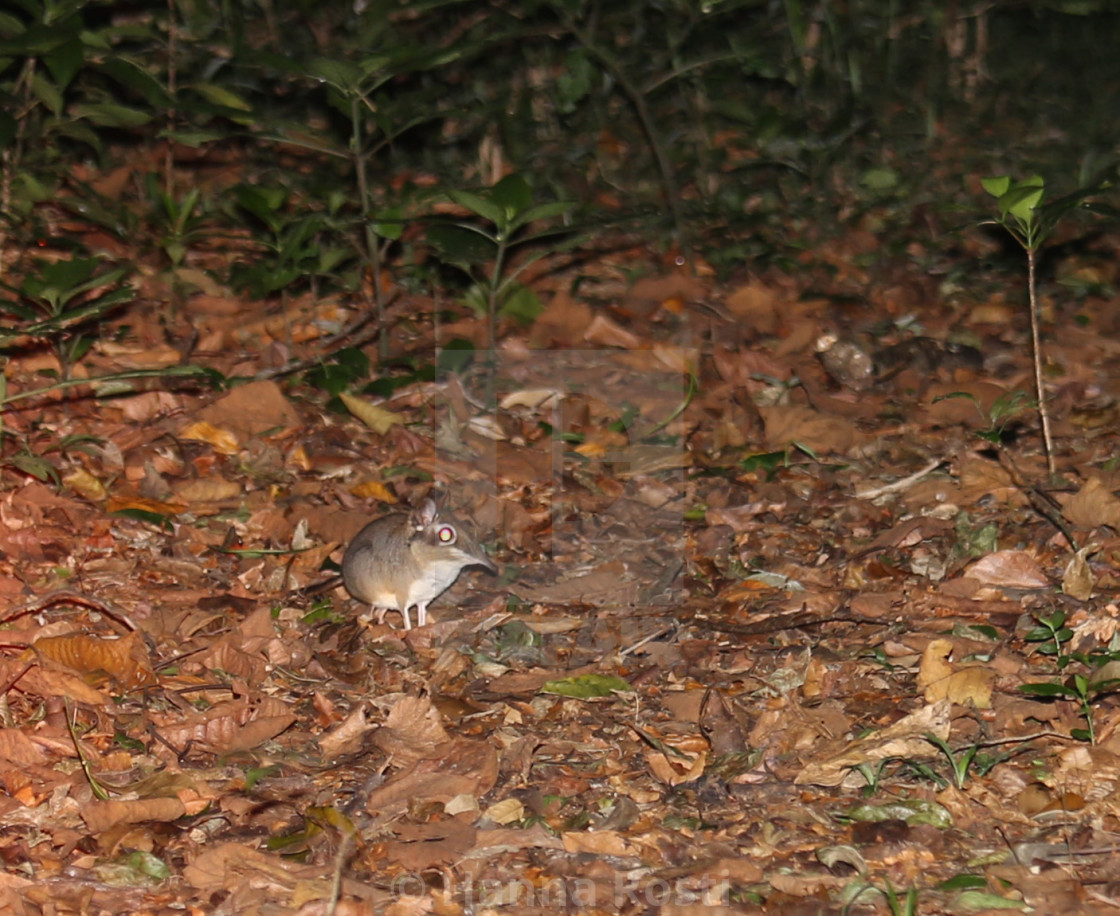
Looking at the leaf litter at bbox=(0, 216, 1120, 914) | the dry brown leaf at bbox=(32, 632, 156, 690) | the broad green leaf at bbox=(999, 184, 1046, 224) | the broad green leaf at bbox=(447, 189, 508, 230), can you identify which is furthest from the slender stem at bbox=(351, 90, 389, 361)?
the broad green leaf at bbox=(999, 184, 1046, 224)

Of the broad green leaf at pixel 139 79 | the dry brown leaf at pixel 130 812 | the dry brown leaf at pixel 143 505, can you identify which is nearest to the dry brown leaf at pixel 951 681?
the dry brown leaf at pixel 130 812

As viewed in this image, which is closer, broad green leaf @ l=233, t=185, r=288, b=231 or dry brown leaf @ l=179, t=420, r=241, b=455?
dry brown leaf @ l=179, t=420, r=241, b=455

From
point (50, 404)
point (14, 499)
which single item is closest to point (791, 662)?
point (14, 499)

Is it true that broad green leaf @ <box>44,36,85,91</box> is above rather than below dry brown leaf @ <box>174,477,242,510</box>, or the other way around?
above

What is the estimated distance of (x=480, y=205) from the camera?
4.97 meters

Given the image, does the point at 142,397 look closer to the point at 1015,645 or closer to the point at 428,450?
the point at 428,450

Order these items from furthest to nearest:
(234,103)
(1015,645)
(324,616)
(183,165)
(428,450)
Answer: (183,165) < (234,103) < (428,450) < (324,616) < (1015,645)

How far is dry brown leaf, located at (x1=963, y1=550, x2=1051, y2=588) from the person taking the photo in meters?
4.24

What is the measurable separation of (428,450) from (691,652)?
172 centimetres

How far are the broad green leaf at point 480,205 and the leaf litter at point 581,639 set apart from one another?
908 millimetres

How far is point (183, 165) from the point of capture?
793cm

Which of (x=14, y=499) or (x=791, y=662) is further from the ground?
(x=14, y=499)

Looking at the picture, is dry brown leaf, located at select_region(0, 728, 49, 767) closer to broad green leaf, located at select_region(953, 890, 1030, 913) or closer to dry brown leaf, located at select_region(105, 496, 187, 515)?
dry brown leaf, located at select_region(105, 496, 187, 515)

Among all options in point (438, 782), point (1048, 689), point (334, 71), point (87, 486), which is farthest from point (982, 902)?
point (334, 71)
